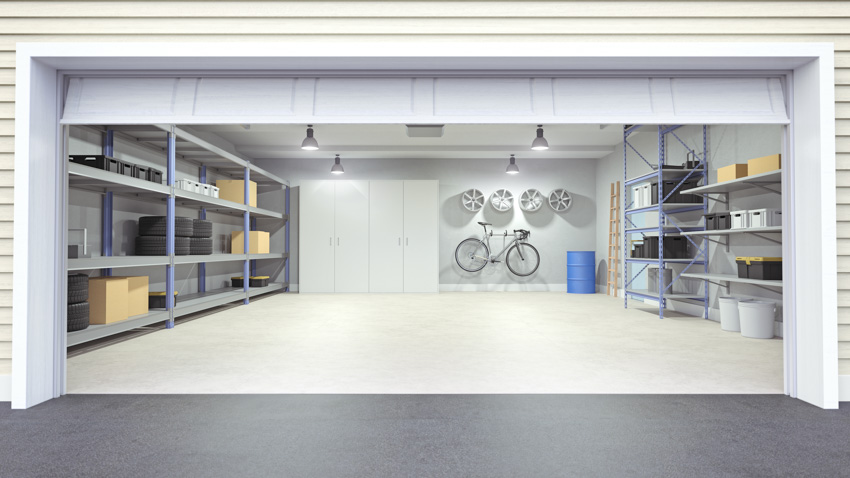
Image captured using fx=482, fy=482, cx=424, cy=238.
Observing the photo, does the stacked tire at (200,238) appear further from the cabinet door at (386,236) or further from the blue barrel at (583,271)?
the blue barrel at (583,271)

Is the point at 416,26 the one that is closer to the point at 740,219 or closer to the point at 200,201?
the point at 740,219

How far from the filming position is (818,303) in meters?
2.53

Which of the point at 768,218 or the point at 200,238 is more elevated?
the point at 768,218

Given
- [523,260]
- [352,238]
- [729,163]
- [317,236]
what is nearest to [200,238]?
[317,236]

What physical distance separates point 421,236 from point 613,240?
3.32 meters

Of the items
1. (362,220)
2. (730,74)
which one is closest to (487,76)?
(730,74)

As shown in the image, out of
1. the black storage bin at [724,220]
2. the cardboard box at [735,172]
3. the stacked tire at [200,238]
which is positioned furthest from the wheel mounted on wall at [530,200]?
the stacked tire at [200,238]

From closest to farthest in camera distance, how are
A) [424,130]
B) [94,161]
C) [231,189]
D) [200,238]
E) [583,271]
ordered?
[94,161], [200,238], [424,130], [231,189], [583,271]

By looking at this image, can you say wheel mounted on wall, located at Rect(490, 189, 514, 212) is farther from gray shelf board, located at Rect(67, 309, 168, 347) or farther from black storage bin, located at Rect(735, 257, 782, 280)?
gray shelf board, located at Rect(67, 309, 168, 347)

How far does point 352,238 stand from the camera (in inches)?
339

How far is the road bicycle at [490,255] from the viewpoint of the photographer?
9141mm

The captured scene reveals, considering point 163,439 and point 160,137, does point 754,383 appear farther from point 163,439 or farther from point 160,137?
point 160,137

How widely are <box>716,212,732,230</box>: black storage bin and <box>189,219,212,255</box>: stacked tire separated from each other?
5743mm

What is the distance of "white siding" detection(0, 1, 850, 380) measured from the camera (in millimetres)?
2574
